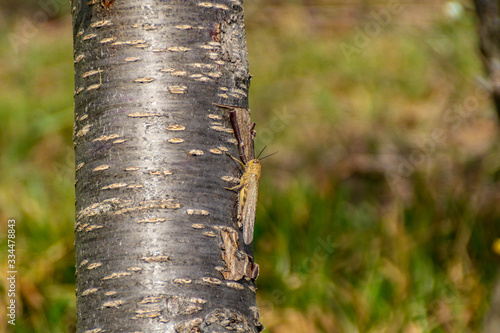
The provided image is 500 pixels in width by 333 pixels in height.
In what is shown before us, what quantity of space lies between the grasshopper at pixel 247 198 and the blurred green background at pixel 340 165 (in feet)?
4.92

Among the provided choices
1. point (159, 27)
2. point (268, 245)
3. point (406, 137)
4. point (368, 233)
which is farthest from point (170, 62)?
point (406, 137)

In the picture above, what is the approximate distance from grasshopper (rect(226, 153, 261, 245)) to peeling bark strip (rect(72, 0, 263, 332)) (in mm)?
28

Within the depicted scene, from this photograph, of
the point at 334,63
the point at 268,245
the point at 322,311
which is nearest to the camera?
the point at 322,311

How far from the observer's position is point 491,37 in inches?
87.4

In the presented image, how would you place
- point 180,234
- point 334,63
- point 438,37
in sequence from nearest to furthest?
1. point 180,234
2. point 438,37
3. point 334,63

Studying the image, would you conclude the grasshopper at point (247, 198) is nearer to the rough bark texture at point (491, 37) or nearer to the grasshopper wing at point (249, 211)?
the grasshopper wing at point (249, 211)

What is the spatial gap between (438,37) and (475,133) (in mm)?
1109

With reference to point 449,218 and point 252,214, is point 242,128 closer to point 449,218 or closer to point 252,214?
point 252,214

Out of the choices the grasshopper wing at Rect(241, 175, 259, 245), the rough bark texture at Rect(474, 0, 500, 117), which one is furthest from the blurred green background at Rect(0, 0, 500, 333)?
the grasshopper wing at Rect(241, 175, 259, 245)

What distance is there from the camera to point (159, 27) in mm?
1174

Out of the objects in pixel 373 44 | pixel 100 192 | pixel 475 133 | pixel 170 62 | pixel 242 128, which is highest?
pixel 373 44

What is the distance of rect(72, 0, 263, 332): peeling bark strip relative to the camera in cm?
108

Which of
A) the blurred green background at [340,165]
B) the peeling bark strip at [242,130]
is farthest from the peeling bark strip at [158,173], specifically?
the blurred green background at [340,165]

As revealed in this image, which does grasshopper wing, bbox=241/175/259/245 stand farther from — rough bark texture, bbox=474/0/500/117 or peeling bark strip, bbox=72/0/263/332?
rough bark texture, bbox=474/0/500/117
